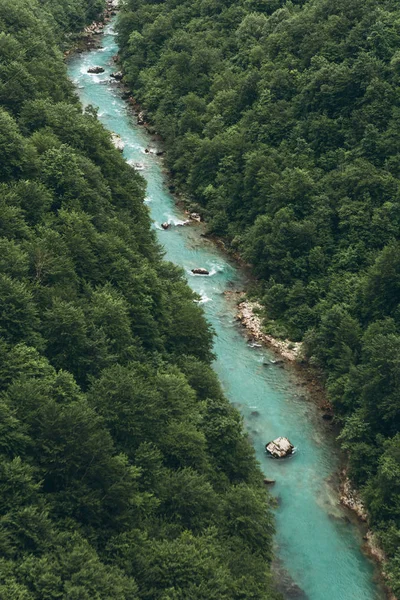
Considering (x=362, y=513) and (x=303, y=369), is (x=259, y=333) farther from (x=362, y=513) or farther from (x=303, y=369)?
(x=362, y=513)

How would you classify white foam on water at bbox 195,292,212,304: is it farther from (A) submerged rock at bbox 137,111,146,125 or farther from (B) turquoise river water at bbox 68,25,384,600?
(A) submerged rock at bbox 137,111,146,125

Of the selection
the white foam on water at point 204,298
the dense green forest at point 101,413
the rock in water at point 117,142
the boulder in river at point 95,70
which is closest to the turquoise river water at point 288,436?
the white foam on water at point 204,298

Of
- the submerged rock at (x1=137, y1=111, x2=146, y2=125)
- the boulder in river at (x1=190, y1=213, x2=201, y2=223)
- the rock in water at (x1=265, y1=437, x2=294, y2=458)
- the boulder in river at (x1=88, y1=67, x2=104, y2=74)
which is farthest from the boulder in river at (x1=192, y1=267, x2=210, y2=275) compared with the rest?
the boulder in river at (x1=88, y1=67, x2=104, y2=74)

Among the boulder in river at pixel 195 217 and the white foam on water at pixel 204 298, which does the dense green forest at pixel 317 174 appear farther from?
the white foam on water at pixel 204 298

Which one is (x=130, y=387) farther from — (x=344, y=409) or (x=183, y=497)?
(x=344, y=409)

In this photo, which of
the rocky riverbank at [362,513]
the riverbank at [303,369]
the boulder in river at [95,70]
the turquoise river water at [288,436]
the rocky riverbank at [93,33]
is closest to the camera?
the turquoise river water at [288,436]

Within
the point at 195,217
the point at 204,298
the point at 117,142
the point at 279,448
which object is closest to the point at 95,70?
the point at 117,142

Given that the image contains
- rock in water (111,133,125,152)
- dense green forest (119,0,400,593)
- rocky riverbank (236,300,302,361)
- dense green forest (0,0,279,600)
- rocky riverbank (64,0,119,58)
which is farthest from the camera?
rocky riverbank (64,0,119,58)
